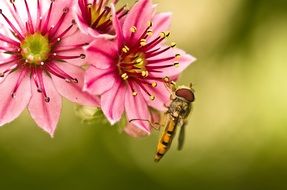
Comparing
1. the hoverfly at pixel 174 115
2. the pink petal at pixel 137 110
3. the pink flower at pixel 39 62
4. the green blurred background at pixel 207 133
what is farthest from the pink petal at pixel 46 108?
the green blurred background at pixel 207 133

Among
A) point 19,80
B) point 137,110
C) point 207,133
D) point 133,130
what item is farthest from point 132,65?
point 207,133

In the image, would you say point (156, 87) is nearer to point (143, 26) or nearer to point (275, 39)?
point (143, 26)

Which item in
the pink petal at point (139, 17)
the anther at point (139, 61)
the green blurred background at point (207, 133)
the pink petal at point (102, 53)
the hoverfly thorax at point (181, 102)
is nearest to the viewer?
the pink petal at point (102, 53)

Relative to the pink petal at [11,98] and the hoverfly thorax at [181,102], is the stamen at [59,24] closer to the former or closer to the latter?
the pink petal at [11,98]

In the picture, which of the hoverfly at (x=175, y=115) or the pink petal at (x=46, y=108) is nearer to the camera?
the pink petal at (x=46, y=108)

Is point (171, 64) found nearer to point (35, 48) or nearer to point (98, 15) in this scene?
point (98, 15)

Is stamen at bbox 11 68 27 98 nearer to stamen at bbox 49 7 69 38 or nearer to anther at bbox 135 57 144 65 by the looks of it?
stamen at bbox 49 7 69 38
